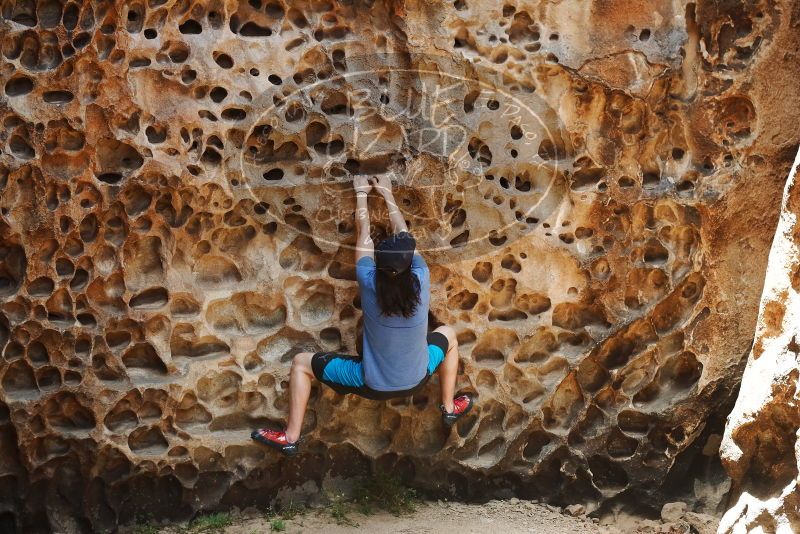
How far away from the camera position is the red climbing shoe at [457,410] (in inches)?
176

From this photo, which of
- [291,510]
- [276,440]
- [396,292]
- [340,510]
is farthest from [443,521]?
[396,292]

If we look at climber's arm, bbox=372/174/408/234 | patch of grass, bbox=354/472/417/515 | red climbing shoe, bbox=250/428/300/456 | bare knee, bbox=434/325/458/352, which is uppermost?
climber's arm, bbox=372/174/408/234

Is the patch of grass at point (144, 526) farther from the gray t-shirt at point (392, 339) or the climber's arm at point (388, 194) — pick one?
the climber's arm at point (388, 194)

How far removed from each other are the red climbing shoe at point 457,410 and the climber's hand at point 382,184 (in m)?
0.97

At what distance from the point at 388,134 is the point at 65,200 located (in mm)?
1331

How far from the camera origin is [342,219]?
4.35 m

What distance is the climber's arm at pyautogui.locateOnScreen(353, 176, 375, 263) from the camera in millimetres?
4227

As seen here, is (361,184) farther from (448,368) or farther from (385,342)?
(448,368)

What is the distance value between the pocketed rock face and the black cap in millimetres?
451

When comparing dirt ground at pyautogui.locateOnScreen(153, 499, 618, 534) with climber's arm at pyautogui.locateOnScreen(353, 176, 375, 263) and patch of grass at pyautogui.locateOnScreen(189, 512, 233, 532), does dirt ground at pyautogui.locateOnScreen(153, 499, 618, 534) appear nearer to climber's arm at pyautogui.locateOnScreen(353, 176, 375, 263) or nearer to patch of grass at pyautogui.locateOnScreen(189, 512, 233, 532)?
patch of grass at pyautogui.locateOnScreen(189, 512, 233, 532)

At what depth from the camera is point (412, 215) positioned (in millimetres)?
4410

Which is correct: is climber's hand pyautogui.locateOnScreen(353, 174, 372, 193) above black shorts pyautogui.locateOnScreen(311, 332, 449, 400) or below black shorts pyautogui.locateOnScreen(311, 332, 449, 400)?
above

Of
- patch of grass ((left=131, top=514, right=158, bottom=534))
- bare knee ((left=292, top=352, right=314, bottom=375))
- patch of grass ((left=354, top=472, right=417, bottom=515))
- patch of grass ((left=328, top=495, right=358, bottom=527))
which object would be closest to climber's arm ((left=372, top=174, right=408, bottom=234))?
bare knee ((left=292, top=352, right=314, bottom=375))

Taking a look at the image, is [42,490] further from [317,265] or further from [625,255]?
[625,255]
